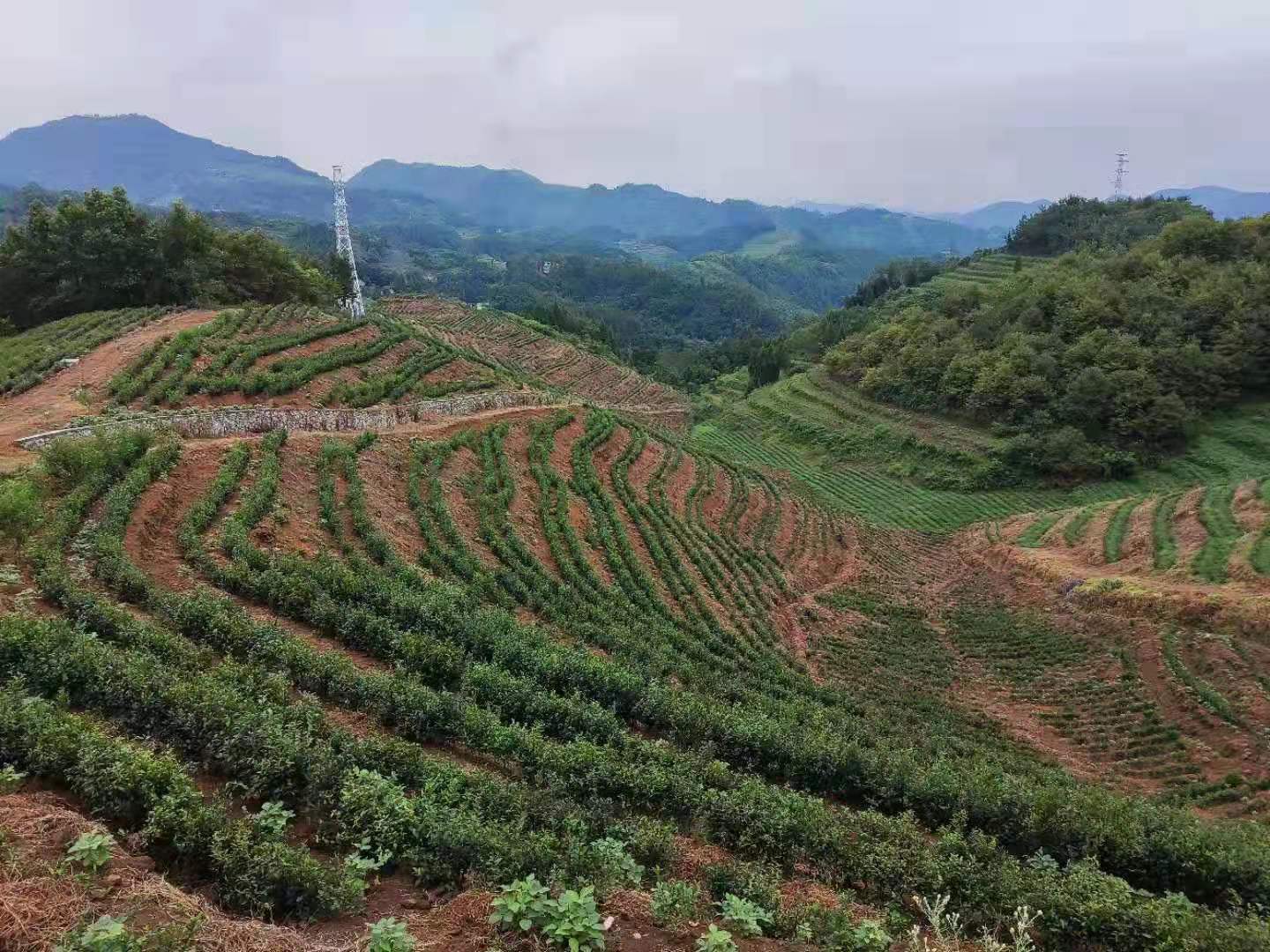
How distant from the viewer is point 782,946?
6.59 metres

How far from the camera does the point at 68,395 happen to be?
24938 mm

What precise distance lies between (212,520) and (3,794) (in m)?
10.1

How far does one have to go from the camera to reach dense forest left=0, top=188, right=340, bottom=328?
1585 inches

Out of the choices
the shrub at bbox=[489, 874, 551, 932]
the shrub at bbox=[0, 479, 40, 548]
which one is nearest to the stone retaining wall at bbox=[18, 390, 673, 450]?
the shrub at bbox=[0, 479, 40, 548]

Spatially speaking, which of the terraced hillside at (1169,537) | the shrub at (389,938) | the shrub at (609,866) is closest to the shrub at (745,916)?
the shrub at (609,866)

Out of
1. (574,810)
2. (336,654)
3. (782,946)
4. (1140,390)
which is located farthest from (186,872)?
(1140,390)

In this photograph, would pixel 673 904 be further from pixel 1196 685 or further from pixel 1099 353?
pixel 1099 353

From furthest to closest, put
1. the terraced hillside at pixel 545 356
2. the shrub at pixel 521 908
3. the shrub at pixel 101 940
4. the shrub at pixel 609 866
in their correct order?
the terraced hillside at pixel 545 356
the shrub at pixel 609 866
the shrub at pixel 521 908
the shrub at pixel 101 940

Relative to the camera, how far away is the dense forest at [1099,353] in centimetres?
4941

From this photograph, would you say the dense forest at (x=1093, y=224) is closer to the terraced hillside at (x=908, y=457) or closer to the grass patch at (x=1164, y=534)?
the terraced hillside at (x=908, y=457)

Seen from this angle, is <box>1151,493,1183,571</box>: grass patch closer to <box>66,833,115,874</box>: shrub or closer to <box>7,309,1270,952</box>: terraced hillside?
<box>7,309,1270,952</box>: terraced hillside

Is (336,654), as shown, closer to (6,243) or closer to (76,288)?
(76,288)

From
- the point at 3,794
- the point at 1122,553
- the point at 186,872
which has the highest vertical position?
the point at 3,794

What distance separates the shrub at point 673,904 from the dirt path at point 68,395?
18747mm
